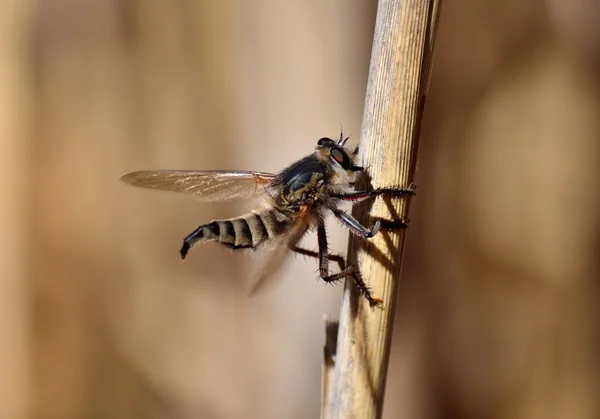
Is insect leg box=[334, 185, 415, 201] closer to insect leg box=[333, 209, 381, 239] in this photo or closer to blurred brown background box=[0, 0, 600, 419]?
insect leg box=[333, 209, 381, 239]

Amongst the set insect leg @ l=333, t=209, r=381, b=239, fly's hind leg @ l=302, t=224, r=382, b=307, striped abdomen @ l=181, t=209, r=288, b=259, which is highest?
insect leg @ l=333, t=209, r=381, b=239

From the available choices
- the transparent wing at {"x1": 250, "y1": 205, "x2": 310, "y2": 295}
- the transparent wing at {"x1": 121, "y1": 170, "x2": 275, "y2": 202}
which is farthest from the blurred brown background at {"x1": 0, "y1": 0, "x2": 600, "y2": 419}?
the transparent wing at {"x1": 250, "y1": 205, "x2": 310, "y2": 295}

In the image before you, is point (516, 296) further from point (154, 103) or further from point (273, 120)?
point (154, 103)

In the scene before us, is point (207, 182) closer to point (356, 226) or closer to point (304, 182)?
point (304, 182)

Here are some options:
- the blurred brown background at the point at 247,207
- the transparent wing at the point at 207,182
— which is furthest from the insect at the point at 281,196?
the blurred brown background at the point at 247,207

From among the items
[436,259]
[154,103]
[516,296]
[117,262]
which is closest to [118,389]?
[117,262]

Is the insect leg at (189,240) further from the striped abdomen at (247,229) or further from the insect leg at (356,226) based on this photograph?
the insect leg at (356,226)
